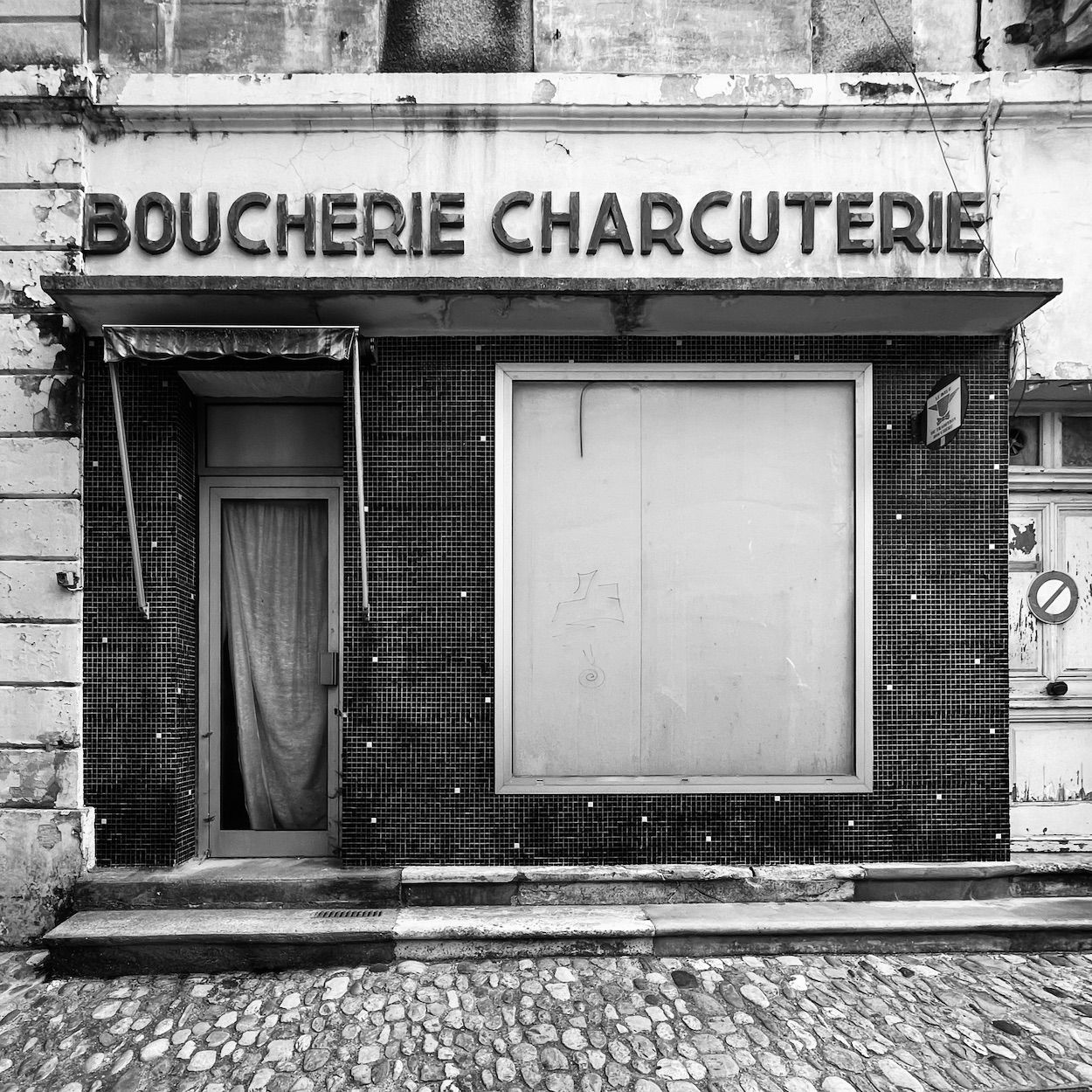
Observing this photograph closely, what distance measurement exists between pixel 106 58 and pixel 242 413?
2.72 metres

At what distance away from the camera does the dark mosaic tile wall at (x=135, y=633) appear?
15.1 feet

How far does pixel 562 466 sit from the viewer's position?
4836mm

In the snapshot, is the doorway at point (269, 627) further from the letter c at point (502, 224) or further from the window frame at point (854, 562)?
the letter c at point (502, 224)

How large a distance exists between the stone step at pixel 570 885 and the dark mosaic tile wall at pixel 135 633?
274 millimetres

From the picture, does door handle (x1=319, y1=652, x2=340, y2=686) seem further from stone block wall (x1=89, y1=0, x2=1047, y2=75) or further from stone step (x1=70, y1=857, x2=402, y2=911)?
stone block wall (x1=89, y1=0, x2=1047, y2=75)

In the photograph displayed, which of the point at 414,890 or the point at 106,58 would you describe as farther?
the point at 106,58

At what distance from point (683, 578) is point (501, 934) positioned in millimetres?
2648

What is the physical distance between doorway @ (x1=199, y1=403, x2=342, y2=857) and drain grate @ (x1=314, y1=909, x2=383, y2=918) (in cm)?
70

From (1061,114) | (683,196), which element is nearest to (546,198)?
(683,196)

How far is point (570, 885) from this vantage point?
449 cm

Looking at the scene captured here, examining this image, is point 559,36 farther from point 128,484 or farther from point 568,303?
point 128,484

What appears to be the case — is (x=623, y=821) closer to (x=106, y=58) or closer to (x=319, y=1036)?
(x=319, y=1036)

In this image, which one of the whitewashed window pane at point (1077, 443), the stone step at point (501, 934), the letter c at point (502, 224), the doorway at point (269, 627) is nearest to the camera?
the stone step at point (501, 934)

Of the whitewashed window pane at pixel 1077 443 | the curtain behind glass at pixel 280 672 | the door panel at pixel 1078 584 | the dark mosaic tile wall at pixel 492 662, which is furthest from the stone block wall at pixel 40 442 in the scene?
the whitewashed window pane at pixel 1077 443
